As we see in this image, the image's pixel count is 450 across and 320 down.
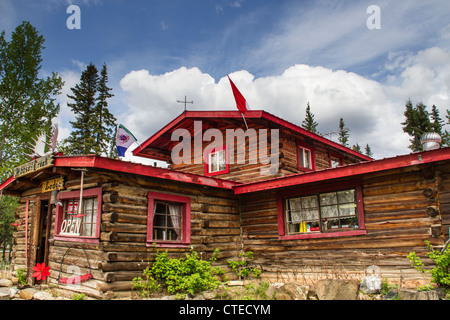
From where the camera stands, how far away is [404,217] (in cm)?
871

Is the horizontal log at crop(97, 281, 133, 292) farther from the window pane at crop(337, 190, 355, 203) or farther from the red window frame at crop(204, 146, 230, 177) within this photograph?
the red window frame at crop(204, 146, 230, 177)

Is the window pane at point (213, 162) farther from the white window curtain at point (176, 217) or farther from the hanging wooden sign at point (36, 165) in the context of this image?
the hanging wooden sign at point (36, 165)

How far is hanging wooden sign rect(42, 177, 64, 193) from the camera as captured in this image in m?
10.5

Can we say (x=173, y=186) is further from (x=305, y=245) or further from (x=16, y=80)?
(x=16, y=80)

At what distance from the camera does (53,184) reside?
35.6ft

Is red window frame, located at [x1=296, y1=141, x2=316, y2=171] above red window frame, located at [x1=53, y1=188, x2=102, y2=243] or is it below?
above

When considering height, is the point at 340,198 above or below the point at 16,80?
below

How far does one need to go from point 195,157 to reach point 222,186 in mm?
4424

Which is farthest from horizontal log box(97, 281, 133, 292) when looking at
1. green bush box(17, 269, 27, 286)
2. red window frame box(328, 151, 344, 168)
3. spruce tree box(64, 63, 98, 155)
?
spruce tree box(64, 63, 98, 155)

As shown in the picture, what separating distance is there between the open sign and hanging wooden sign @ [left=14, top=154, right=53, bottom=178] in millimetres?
1663

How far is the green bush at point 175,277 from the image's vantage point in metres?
8.90

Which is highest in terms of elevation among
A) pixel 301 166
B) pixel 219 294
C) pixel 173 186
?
pixel 301 166
